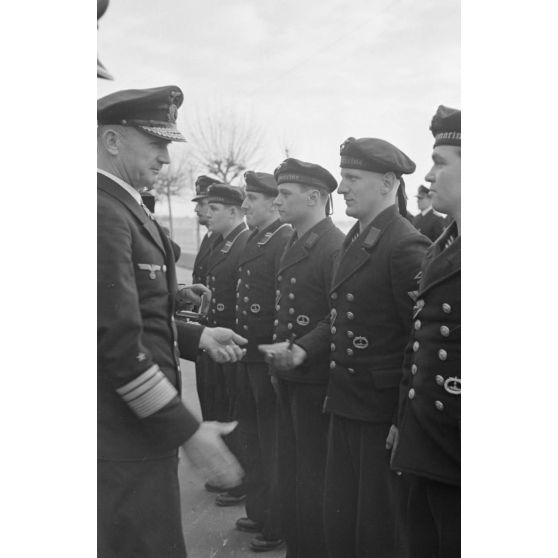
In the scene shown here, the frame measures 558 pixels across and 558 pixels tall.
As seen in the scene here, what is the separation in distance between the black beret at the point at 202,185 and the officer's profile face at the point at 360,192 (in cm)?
57

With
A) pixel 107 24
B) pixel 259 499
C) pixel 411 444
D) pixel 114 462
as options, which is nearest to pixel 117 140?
pixel 107 24

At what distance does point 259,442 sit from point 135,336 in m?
1.30

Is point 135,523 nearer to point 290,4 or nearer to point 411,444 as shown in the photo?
point 411,444

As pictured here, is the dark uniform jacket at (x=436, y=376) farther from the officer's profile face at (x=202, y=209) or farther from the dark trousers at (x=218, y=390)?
the officer's profile face at (x=202, y=209)

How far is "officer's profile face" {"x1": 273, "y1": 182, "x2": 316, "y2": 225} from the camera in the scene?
3.16 metres

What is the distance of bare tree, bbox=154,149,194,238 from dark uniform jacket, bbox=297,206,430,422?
0.75 m

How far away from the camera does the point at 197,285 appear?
3260 mm

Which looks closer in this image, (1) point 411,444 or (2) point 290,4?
(1) point 411,444

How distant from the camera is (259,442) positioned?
10.9 feet

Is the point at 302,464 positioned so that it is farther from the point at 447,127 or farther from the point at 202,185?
the point at 447,127

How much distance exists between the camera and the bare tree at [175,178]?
9.25ft

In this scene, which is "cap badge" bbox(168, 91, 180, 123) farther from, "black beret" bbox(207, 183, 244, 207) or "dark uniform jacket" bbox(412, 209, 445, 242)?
"dark uniform jacket" bbox(412, 209, 445, 242)

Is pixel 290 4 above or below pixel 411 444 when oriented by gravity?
above

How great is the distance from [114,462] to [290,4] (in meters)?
1.98
